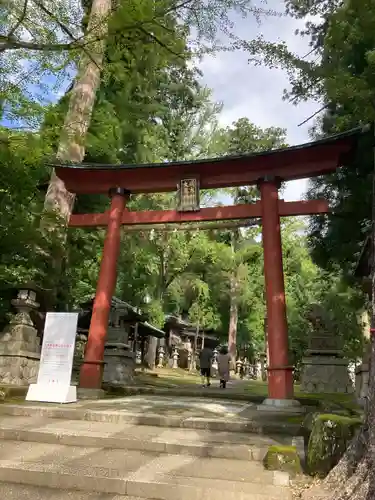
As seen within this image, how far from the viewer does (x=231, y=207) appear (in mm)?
9508

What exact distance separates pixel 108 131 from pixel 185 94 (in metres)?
13.7

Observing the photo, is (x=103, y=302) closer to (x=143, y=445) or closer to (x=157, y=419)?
(x=157, y=419)

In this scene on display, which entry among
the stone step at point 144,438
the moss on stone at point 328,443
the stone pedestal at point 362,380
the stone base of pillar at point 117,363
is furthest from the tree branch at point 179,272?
the moss on stone at point 328,443

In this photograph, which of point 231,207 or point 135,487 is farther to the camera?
point 231,207

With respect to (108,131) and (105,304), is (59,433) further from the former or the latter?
(108,131)

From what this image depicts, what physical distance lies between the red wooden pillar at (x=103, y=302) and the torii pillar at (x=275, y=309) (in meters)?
3.30

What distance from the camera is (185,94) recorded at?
82.6 feet

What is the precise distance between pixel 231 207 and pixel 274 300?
8.02 ft

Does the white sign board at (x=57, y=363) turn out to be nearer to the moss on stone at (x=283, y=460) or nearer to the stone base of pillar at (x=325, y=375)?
the moss on stone at (x=283, y=460)

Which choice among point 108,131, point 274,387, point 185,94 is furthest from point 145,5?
point 185,94

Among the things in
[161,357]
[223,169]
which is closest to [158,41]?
[223,169]

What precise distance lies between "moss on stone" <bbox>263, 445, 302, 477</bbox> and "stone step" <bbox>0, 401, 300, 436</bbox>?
1.43 meters

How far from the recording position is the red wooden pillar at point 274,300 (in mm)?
7668

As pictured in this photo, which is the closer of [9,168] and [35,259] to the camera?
[9,168]
